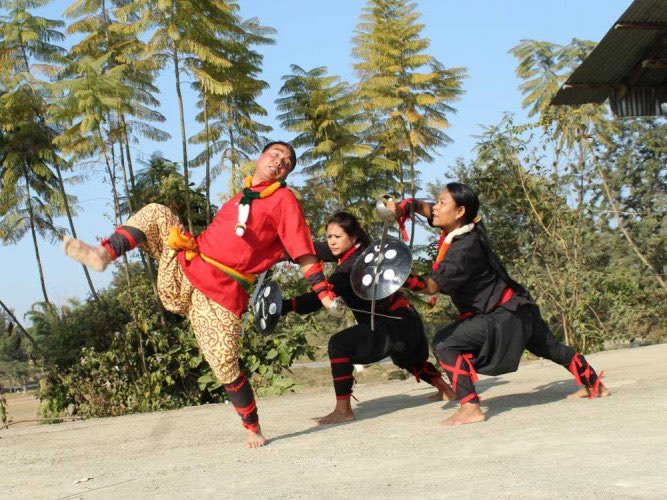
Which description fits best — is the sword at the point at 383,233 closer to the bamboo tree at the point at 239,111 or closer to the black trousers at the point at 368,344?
the black trousers at the point at 368,344

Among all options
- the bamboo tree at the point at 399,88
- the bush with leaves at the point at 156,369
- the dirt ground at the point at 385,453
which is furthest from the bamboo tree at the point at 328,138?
the dirt ground at the point at 385,453

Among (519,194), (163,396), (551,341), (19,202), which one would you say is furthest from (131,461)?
(19,202)

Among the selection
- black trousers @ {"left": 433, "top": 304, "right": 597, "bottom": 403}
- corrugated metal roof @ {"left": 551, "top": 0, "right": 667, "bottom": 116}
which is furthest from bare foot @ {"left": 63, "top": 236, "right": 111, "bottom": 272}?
corrugated metal roof @ {"left": 551, "top": 0, "right": 667, "bottom": 116}

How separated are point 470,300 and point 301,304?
43.0 inches

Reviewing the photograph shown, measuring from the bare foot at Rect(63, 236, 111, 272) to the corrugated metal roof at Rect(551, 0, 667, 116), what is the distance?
15.5 ft

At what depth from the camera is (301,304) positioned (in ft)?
16.7

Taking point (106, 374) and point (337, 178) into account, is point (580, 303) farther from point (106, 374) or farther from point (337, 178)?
point (337, 178)

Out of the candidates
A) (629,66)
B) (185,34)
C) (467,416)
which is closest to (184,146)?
(185,34)

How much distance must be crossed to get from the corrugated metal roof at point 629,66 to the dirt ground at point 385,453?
2.89m

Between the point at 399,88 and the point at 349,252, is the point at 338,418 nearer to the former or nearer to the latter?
the point at 349,252

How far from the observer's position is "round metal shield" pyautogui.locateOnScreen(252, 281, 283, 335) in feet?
14.8

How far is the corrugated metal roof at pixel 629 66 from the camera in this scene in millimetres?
6641

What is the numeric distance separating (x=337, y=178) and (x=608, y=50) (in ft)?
45.2

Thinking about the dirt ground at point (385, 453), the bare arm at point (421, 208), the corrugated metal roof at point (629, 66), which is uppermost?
the corrugated metal roof at point (629, 66)
